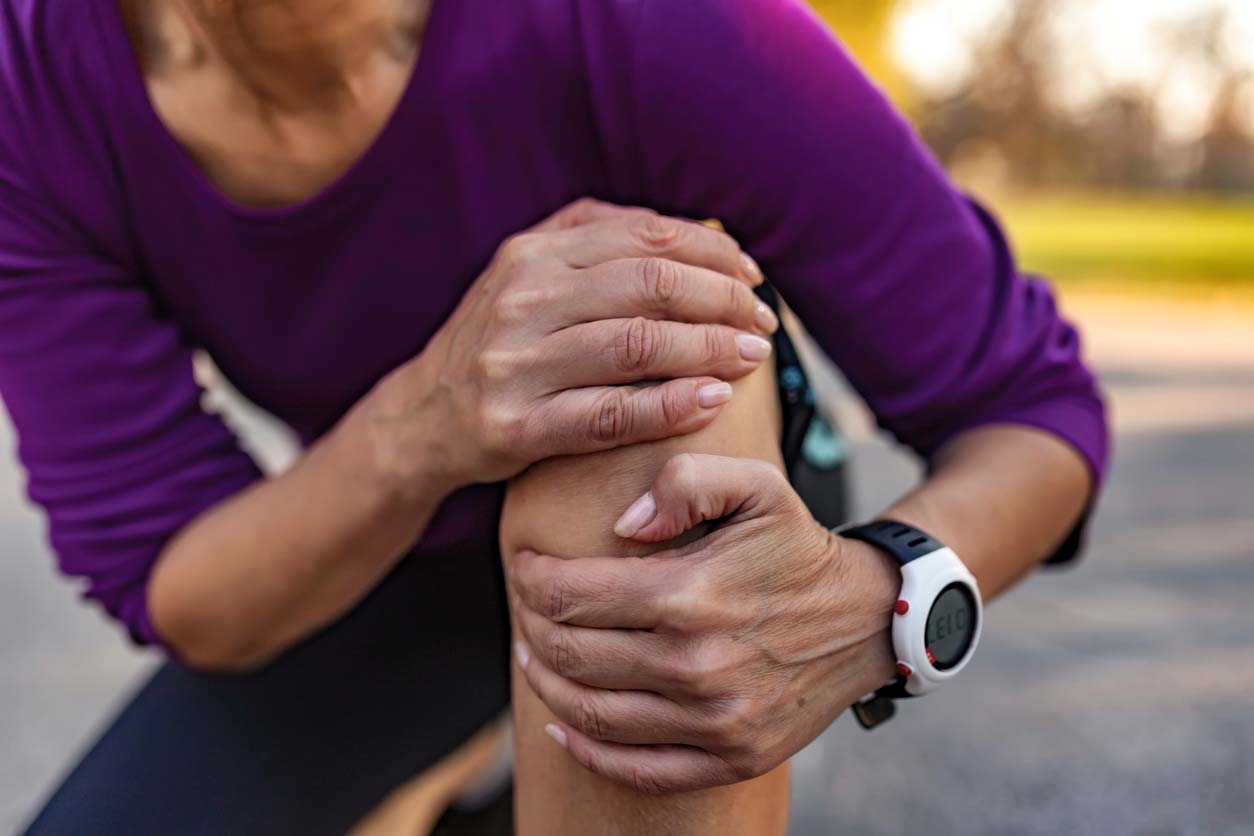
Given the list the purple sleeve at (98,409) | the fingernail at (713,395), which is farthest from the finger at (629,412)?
the purple sleeve at (98,409)

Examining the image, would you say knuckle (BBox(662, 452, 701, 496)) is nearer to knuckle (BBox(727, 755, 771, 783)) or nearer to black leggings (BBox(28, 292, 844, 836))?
knuckle (BBox(727, 755, 771, 783))

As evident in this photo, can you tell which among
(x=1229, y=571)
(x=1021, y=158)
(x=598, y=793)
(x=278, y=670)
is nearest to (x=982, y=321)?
(x=598, y=793)

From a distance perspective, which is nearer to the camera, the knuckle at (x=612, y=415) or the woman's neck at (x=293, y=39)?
the knuckle at (x=612, y=415)

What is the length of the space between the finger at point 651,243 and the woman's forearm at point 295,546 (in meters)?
0.20

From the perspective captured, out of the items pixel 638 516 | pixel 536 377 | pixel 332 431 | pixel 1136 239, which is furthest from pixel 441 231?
pixel 1136 239

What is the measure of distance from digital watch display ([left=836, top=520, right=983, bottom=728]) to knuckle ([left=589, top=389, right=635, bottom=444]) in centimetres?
23

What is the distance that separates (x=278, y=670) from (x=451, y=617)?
0.19 m

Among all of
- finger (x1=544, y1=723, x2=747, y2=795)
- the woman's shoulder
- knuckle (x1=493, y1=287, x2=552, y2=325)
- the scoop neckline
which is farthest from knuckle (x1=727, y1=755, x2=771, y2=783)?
the woman's shoulder

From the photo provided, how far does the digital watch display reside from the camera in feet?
2.86

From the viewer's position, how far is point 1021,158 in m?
17.6

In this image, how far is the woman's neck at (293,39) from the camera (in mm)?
998

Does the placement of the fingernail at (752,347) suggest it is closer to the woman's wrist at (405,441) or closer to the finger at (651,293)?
the finger at (651,293)

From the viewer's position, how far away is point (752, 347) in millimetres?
849

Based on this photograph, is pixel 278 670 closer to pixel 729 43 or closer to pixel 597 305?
pixel 597 305
